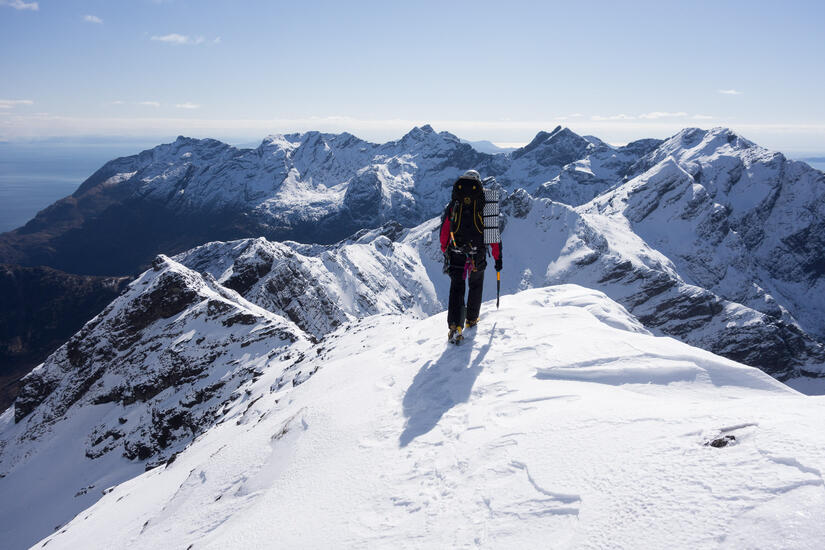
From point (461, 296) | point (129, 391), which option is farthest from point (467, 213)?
point (129, 391)

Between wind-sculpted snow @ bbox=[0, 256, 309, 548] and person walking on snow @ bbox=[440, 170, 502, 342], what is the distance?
87.1 ft

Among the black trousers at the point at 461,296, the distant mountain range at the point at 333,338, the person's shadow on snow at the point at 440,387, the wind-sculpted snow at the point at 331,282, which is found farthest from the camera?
the wind-sculpted snow at the point at 331,282

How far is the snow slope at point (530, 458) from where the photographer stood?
4023 mm

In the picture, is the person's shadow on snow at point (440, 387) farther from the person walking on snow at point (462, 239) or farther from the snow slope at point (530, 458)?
the person walking on snow at point (462, 239)

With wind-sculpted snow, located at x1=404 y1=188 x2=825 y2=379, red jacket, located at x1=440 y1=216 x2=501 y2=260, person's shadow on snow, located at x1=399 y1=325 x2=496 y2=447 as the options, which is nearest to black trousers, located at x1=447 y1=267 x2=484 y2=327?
red jacket, located at x1=440 y1=216 x2=501 y2=260

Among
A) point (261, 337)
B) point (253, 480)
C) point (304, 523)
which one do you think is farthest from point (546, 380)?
point (261, 337)

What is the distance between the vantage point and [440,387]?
29.7 ft

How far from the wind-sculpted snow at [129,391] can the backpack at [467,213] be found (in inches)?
1071

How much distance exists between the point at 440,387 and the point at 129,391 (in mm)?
49545

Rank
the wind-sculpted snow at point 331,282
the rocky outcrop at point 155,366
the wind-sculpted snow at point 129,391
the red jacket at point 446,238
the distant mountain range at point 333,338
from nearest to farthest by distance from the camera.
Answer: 1. the distant mountain range at point 333,338
2. the red jacket at point 446,238
3. the wind-sculpted snow at point 129,391
4. the rocky outcrop at point 155,366
5. the wind-sculpted snow at point 331,282

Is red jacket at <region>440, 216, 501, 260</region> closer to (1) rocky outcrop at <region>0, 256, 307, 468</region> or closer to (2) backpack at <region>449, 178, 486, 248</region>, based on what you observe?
(2) backpack at <region>449, 178, 486, 248</region>

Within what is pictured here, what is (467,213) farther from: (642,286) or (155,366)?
(642,286)

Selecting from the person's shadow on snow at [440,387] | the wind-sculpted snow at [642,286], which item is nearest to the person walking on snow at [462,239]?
the person's shadow on snow at [440,387]

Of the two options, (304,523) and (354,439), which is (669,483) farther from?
(354,439)
